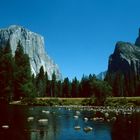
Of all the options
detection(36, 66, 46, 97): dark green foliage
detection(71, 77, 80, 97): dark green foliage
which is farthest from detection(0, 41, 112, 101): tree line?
detection(71, 77, 80, 97): dark green foliage

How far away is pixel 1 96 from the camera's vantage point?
86.1 metres

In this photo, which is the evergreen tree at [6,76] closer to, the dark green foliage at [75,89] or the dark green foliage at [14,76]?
the dark green foliage at [14,76]

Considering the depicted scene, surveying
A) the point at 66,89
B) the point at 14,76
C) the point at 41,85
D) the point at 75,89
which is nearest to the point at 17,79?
the point at 14,76

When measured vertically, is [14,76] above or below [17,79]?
above

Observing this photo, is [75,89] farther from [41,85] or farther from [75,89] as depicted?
[41,85]

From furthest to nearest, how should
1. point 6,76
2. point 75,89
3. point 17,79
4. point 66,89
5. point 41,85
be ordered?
point 66,89 < point 75,89 < point 41,85 < point 17,79 < point 6,76

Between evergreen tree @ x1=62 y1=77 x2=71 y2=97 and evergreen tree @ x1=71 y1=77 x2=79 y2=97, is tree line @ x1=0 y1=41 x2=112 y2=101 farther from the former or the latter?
evergreen tree @ x1=62 y1=77 x2=71 y2=97

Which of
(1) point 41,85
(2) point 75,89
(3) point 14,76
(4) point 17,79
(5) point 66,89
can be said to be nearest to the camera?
(3) point 14,76

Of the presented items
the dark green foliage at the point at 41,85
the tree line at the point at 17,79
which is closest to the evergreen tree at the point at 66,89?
the dark green foliage at the point at 41,85

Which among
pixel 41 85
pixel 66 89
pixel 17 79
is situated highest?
pixel 41 85

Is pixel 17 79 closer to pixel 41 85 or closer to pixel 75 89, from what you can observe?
pixel 41 85

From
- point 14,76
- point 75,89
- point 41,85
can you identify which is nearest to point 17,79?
point 14,76

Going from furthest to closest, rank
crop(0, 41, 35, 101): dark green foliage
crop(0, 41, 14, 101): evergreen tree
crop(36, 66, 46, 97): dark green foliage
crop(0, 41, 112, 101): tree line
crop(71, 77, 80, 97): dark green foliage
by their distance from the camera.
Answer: crop(71, 77, 80, 97): dark green foliage
crop(36, 66, 46, 97): dark green foliage
crop(0, 41, 112, 101): tree line
crop(0, 41, 35, 101): dark green foliage
crop(0, 41, 14, 101): evergreen tree

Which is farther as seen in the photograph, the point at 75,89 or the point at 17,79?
the point at 75,89
